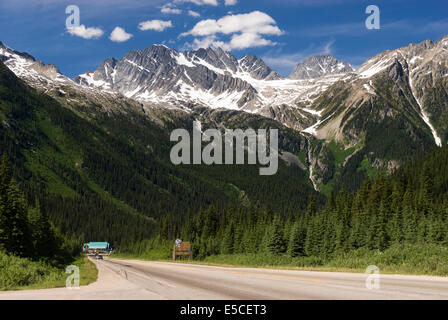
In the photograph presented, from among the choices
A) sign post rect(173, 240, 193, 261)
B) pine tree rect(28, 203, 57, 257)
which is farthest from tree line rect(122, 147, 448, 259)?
pine tree rect(28, 203, 57, 257)

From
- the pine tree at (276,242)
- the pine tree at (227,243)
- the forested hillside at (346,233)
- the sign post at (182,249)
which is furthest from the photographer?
the pine tree at (227,243)

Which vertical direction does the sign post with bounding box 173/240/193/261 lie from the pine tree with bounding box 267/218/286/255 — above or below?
below

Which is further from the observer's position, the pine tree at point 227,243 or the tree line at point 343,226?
the pine tree at point 227,243

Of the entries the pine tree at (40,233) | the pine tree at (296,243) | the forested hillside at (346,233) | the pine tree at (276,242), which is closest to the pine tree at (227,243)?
the forested hillside at (346,233)

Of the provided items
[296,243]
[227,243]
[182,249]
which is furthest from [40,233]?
[227,243]

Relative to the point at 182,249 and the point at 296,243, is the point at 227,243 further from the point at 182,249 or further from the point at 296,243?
the point at 296,243

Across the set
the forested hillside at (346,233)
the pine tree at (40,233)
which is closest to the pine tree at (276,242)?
the forested hillside at (346,233)

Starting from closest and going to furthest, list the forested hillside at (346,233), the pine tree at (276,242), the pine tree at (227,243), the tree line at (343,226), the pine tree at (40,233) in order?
the forested hillside at (346,233)
the pine tree at (40,233)
the tree line at (343,226)
the pine tree at (276,242)
the pine tree at (227,243)

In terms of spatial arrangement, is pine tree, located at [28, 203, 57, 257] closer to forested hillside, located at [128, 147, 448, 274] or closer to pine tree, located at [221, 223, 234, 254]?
forested hillside, located at [128, 147, 448, 274]

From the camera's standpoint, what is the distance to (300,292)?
50.9 feet

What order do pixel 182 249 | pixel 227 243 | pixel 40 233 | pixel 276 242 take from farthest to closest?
pixel 227 243 < pixel 182 249 < pixel 276 242 < pixel 40 233

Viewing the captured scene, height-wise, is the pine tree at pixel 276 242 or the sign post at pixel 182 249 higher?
the pine tree at pixel 276 242

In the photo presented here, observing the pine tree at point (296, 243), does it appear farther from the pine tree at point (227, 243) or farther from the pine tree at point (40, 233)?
the pine tree at point (40, 233)
